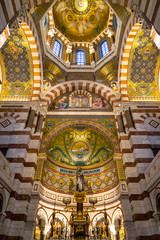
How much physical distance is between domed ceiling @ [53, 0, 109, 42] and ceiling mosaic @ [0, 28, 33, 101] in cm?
605

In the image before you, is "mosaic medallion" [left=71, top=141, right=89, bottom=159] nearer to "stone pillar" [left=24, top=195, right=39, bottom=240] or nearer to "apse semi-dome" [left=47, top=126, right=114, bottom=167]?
"apse semi-dome" [left=47, top=126, right=114, bottom=167]

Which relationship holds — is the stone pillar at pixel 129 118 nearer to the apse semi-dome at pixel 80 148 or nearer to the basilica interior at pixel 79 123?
the basilica interior at pixel 79 123

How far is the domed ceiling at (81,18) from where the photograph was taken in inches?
607

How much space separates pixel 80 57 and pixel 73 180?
10.8 metres

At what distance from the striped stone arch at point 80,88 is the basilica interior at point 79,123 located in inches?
3.1

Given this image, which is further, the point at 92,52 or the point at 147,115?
the point at 92,52

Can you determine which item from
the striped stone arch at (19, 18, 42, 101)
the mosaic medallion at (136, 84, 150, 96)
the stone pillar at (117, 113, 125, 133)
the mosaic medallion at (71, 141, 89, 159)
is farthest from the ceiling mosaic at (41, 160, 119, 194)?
the mosaic medallion at (136, 84, 150, 96)

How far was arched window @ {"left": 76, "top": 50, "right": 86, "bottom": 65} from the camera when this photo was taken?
52.3ft

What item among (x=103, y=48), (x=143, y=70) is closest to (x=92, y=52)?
(x=103, y=48)

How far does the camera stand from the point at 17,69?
1177 centimetres

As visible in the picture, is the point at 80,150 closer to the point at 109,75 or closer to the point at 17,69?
the point at 109,75

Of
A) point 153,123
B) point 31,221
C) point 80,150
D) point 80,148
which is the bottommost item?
point 31,221

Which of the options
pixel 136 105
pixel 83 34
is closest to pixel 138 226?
pixel 136 105

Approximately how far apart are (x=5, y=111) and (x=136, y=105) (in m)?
8.28
